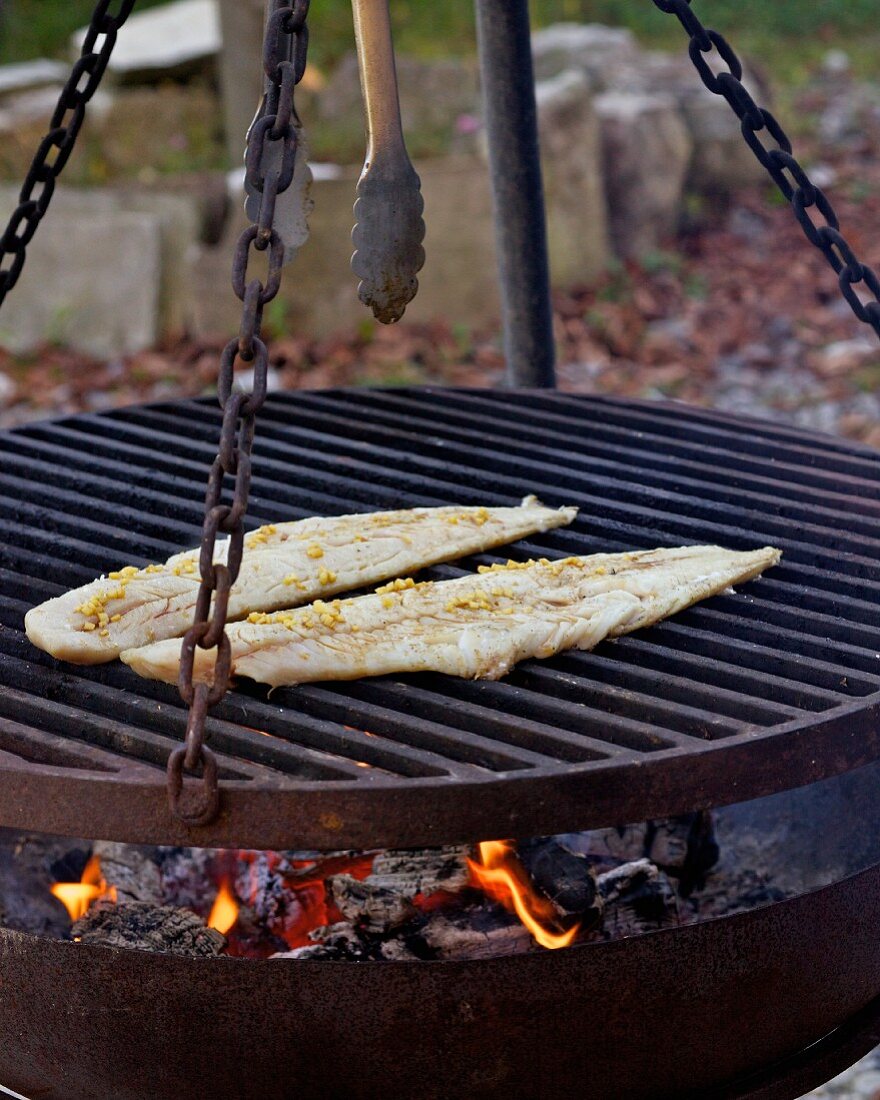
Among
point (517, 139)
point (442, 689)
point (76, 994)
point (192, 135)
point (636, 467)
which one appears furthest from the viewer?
point (192, 135)

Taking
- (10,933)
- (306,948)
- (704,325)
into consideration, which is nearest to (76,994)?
(10,933)

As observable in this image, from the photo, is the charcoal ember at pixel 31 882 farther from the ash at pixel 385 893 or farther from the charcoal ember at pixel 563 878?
the charcoal ember at pixel 563 878

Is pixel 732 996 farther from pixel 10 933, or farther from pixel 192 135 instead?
pixel 192 135

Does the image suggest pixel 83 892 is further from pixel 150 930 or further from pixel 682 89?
pixel 682 89

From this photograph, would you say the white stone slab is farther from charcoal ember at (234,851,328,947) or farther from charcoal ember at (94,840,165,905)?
charcoal ember at (234,851,328,947)

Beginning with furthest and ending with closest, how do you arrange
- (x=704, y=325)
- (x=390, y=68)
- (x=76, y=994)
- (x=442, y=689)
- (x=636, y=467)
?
(x=704, y=325)
(x=636, y=467)
(x=390, y=68)
(x=442, y=689)
(x=76, y=994)

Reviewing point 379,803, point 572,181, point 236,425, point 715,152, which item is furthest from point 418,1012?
point 715,152
